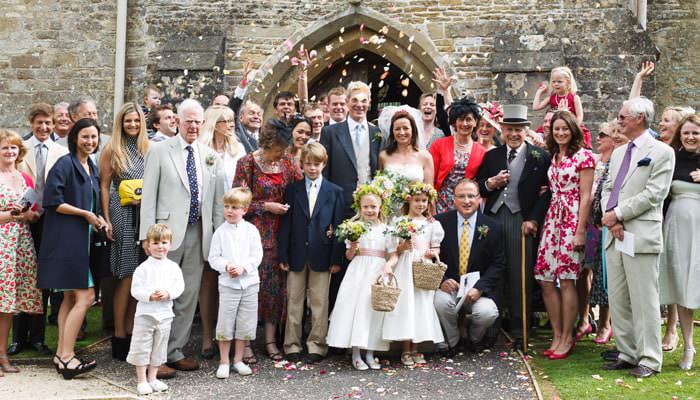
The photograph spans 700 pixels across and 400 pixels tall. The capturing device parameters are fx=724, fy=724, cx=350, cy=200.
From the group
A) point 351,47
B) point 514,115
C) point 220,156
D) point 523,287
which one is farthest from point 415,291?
point 351,47

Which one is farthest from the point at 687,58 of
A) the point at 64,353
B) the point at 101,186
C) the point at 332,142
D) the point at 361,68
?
the point at 64,353

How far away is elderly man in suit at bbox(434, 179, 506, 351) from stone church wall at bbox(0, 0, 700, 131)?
4.48m

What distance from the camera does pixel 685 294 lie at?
5270 mm

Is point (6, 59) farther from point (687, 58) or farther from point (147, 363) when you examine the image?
point (687, 58)

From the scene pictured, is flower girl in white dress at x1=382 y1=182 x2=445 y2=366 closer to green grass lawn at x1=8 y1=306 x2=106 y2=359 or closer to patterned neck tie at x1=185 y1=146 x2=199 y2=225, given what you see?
patterned neck tie at x1=185 y1=146 x2=199 y2=225

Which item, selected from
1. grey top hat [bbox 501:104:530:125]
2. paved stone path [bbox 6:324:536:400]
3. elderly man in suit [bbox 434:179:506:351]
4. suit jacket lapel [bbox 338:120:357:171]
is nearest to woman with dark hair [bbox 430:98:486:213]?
grey top hat [bbox 501:104:530:125]

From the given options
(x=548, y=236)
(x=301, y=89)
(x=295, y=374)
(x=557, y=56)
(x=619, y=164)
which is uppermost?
(x=557, y=56)

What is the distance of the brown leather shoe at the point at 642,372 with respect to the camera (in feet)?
16.6

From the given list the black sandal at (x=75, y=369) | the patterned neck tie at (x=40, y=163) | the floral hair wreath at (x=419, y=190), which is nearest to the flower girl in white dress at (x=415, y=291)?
the floral hair wreath at (x=419, y=190)

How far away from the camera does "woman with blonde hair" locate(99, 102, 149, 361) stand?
18.3 ft

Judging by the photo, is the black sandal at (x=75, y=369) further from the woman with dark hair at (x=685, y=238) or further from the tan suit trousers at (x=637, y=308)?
the woman with dark hair at (x=685, y=238)

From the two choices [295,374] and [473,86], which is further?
[473,86]

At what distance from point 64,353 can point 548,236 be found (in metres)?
3.79

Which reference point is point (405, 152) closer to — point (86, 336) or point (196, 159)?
point (196, 159)
